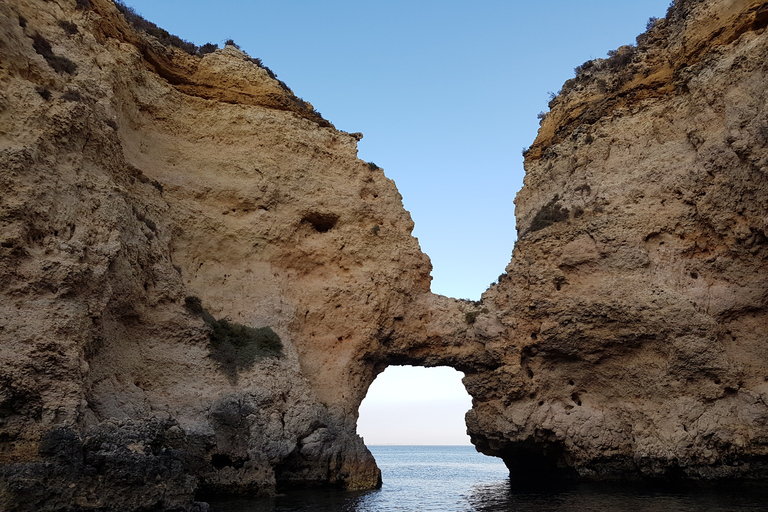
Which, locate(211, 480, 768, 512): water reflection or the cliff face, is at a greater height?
the cliff face

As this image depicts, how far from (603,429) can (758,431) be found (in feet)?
13.5

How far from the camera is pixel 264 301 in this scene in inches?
714

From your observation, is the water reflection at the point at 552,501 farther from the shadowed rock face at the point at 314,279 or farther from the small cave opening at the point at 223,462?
the small cave opening at the point at 223,462

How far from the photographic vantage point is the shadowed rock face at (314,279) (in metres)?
11.6

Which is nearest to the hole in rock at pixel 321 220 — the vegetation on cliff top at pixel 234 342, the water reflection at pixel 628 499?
the vegetation on cliff top at pixel 234 342

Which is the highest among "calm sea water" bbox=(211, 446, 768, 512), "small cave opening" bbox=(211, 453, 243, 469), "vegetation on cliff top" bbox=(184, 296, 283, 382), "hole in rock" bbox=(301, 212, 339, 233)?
"hole in rock" bbox=(301, 212, 339, 233)

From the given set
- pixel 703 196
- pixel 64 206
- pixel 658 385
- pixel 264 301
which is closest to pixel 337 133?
pixel 264 301

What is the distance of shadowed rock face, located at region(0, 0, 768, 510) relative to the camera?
11641mm

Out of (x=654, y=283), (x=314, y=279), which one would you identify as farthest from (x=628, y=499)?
(x=314, y=279)

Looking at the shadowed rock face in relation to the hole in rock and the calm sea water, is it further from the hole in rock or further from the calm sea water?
the calm sea water

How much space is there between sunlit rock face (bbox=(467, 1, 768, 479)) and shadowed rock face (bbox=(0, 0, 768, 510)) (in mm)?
72

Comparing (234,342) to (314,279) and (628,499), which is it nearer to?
(314,279)

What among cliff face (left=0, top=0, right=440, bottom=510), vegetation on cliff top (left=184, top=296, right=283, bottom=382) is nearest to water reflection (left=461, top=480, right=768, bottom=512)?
cliff face (left=0, top=0, right=440, bottom=510)

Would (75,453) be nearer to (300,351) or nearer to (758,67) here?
(300,351)
